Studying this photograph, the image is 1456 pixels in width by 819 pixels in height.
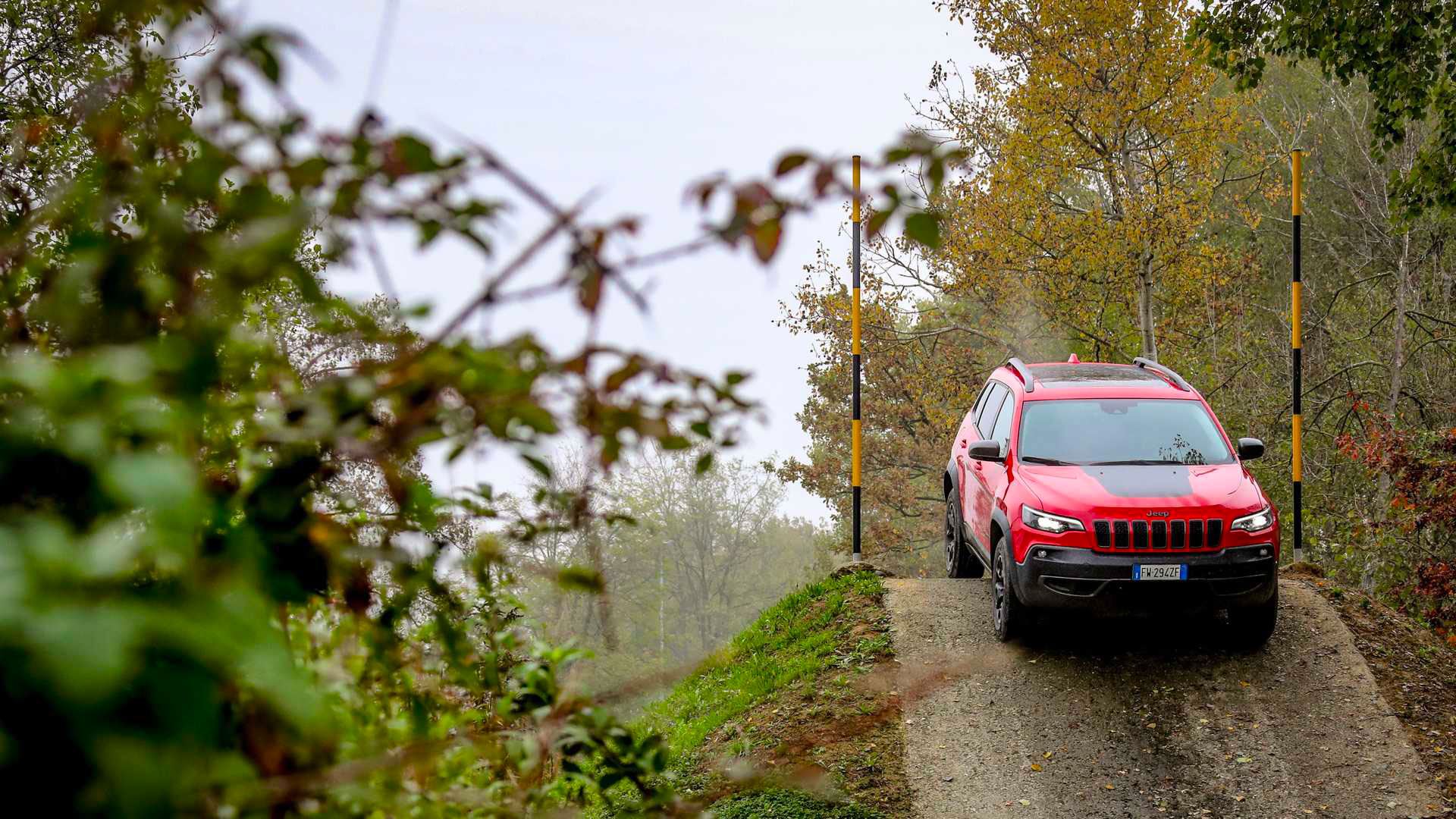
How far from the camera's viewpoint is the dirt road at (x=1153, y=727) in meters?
6.30

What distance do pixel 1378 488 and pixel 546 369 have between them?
2132 cm

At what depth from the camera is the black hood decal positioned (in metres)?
7.35

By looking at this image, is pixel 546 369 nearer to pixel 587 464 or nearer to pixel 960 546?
pixel 587 464

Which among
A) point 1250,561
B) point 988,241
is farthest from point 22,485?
point 988,241

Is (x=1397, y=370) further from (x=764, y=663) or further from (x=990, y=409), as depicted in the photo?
(x=764, y=663)

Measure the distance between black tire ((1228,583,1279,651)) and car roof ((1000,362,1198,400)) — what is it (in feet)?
5.44

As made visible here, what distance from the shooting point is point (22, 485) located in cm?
100

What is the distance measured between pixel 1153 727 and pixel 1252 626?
4.76 feet

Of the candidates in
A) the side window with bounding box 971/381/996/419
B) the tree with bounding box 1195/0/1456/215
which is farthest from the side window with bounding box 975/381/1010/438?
the tree with bounding box 1195/0/1456/215

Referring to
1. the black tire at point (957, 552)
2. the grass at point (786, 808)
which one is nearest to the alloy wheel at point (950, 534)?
the black tire at point (957, 552)

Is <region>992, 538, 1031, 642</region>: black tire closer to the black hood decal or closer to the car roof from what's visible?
the black hood decal

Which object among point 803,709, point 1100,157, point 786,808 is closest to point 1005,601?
point 803,709

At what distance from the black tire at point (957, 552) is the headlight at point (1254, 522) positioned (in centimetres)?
322

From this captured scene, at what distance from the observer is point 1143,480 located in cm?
752
